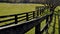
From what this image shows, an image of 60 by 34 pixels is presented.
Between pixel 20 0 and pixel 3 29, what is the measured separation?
292ft

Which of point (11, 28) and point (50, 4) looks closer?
point (11, 28)

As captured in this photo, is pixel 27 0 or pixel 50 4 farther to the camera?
pixel 27 0

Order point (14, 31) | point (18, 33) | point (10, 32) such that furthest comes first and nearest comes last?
point (18, 33) → point (14, 31) → point (10, 32)

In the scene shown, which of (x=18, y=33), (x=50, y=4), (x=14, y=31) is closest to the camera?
(x=14, y=31)

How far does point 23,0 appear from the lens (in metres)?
90.6

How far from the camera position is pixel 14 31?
201 centimetres

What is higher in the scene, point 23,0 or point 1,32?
point 1,32

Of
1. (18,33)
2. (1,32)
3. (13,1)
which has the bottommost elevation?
(13,1)

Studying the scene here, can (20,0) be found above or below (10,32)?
below

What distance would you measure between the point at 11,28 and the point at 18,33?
286mm

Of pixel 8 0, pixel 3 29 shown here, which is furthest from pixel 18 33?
pixel 8 0

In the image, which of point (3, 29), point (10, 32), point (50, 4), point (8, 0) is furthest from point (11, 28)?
point (8, 0)

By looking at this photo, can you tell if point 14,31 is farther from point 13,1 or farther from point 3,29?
point 13,1

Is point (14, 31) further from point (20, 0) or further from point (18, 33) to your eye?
point (20, 0)
